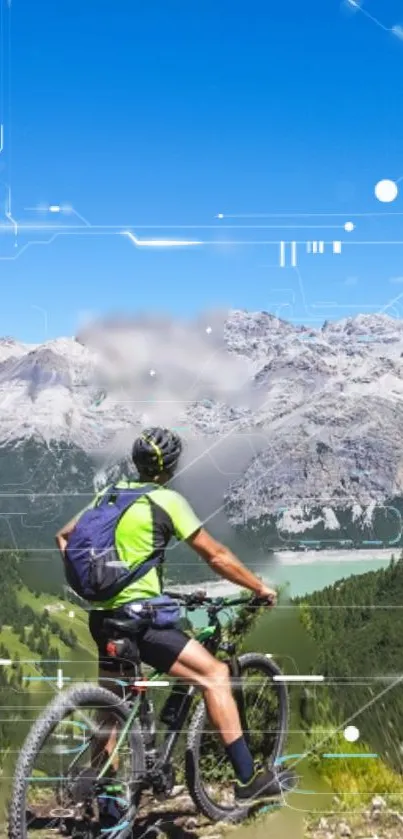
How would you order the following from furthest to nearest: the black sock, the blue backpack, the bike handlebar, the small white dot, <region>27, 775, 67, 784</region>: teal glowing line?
the small white dot → the black sock → the bike handlebar → the blue backpack → <region>27, 775, 67, 784</region>: teal glowing line

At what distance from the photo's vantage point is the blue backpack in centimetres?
657

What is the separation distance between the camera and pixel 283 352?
27.1 feet

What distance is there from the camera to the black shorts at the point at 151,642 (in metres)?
6.67

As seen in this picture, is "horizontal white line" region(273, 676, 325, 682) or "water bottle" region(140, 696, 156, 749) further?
"horizontal white line" region(273, 676, 325, 682)

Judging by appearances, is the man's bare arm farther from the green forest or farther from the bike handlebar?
the green forest

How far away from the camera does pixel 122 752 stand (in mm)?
6848

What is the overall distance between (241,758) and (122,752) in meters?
0.68

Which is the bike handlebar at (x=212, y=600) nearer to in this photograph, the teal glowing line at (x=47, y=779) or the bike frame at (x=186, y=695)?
the bike frame at (x=186, y=695)

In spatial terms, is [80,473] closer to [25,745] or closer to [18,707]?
[18,707]

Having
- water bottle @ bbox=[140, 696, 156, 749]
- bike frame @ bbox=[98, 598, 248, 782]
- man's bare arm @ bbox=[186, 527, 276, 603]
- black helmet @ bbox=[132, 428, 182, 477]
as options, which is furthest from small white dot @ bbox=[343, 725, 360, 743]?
black helmet @ bbox=[132, 428, 182, 477]

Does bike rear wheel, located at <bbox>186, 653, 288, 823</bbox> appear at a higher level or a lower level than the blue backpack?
lower

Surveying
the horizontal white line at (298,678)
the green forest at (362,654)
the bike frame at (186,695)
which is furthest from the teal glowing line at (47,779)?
the green forest at (362,654)

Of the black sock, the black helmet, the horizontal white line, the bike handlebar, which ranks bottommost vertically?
the black sock

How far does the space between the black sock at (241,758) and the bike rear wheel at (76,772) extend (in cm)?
53
